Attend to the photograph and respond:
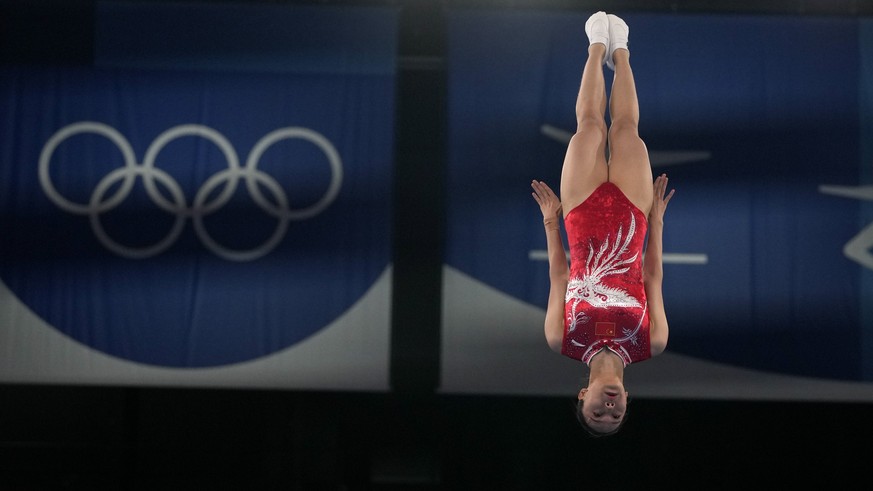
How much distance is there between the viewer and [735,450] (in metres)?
7.55

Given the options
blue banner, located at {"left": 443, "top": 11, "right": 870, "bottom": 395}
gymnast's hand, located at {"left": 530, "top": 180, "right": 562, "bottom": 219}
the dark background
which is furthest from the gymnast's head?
the dark background

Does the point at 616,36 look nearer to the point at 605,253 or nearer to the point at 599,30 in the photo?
the point at 599,30

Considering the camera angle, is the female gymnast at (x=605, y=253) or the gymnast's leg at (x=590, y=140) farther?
the gymnast's leg at (x=590, y=140)

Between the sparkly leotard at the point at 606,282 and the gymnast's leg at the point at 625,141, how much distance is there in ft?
0.26

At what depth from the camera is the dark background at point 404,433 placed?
7.53 meters

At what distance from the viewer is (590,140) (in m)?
4.86

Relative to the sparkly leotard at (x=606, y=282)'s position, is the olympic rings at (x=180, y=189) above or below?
above

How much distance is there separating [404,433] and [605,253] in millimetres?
3635

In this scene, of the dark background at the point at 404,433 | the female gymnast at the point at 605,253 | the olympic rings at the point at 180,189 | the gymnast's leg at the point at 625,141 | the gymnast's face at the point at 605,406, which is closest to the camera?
the gymnast's face at the point at 605,406

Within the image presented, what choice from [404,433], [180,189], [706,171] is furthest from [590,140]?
[180,189]

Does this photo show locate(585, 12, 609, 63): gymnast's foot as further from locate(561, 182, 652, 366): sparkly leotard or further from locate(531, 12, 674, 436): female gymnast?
locate(561, 182, 652, 366): sparkly leotard

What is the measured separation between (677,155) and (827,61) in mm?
1533

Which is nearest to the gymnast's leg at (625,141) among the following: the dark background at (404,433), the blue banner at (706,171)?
the blue banner at (706,171)

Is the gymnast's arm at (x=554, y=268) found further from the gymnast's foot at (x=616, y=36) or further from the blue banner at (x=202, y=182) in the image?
the blue banner at (x=202, y=182)
